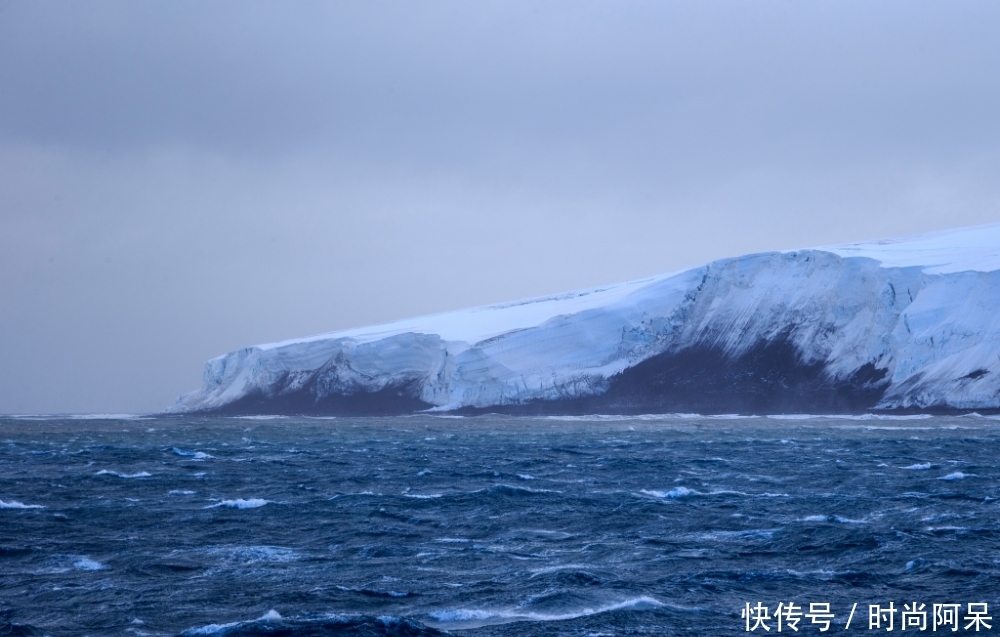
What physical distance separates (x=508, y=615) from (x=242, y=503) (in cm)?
993

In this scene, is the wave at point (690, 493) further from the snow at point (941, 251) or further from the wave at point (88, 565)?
the snow at point (941, 251)

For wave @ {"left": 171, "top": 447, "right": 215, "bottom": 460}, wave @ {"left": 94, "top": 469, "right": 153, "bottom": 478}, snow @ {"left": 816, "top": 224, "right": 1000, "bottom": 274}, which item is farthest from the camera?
snow @ {"left": 816, "top": 224, "right": 1000, "bottom": 274}

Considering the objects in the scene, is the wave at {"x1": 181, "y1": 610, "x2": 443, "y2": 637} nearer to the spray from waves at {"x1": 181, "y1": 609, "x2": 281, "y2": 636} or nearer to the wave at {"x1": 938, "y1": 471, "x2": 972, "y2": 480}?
the spray from waves at {"x1": 181, "y1": 609, "x2": 281, "y2": 636}

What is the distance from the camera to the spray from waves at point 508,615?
35.0 feet

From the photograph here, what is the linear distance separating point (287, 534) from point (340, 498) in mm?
4226

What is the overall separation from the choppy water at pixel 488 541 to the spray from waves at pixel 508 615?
32 millimetres

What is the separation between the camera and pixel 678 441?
37.0 meters

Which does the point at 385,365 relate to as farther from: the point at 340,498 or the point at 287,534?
the point at 287,534

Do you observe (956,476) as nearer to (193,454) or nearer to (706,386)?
(193,454)

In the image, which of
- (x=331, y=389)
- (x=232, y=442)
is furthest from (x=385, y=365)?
(x=232, y=442)

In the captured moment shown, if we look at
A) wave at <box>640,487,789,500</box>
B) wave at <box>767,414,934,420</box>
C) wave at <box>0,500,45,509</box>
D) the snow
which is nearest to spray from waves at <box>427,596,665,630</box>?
wave at <box>640,487,789,500</box>

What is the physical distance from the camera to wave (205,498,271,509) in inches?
755

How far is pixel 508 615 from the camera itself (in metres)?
10.9

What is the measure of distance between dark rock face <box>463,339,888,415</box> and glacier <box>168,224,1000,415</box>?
0.07 metres
